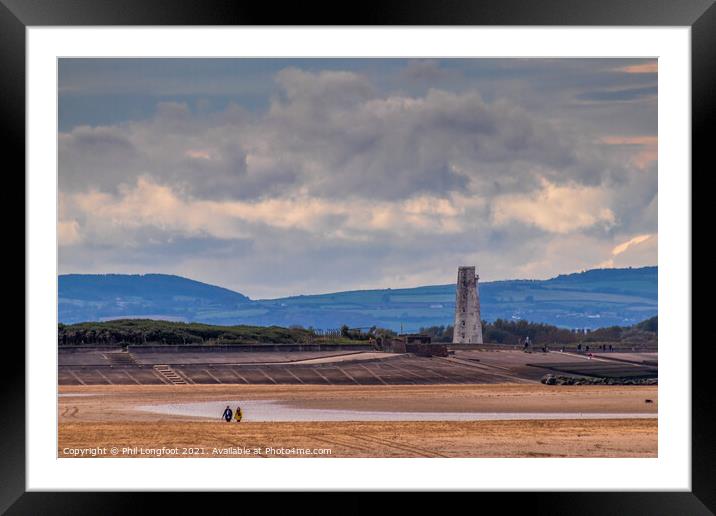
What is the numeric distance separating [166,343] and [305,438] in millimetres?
21551

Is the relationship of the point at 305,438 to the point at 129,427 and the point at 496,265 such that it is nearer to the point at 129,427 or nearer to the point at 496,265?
the point at 129,427

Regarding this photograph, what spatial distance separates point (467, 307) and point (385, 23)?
34.1 meters

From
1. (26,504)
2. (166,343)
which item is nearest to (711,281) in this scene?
(26,504)

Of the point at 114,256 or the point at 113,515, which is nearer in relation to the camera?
the point at 113,515

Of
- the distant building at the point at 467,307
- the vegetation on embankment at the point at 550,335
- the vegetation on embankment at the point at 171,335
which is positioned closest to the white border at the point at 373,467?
the vegetation on embankment at the point at 171,335

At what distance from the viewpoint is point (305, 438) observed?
1619 centimetres

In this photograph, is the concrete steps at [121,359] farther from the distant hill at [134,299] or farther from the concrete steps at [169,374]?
the distant hill at [134,299]

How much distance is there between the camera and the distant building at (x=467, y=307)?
40.1 meters

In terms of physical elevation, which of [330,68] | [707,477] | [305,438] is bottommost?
[305,438]

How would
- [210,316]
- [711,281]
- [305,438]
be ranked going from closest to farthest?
[711,281]
[305,438]
[210,316]

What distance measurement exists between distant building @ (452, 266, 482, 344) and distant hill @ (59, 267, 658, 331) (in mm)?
19993

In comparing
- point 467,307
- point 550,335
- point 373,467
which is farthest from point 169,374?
point 550,335

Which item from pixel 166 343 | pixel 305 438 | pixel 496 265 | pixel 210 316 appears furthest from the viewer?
pixel 210 316

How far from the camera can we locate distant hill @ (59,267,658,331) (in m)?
62.6
